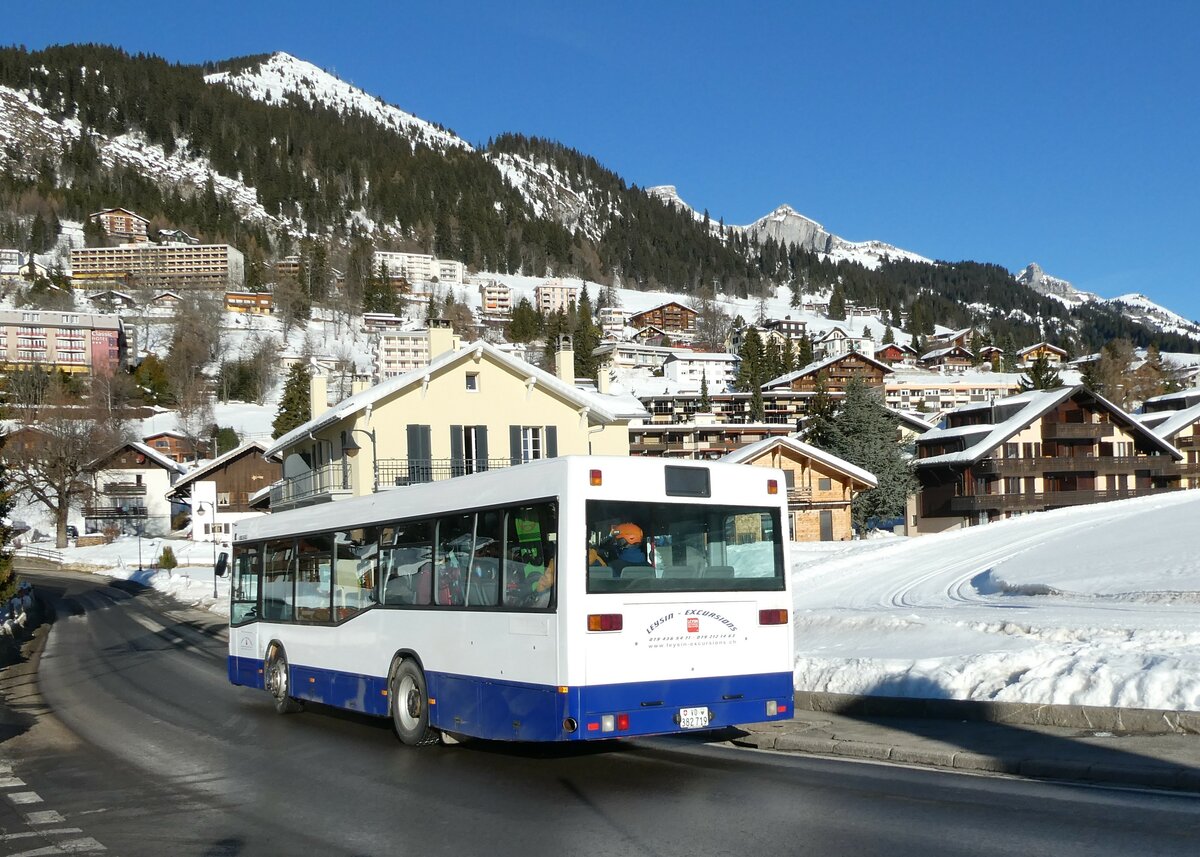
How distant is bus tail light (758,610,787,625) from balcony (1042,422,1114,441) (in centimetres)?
7248

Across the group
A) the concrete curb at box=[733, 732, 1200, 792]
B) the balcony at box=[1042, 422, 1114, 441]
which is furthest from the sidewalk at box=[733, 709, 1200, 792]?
the balcony at box=[1042, 422, 1114, 441]

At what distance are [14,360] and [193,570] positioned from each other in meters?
118

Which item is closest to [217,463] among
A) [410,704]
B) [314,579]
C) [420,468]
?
[420,468]

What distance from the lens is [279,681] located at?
16406 millimetres

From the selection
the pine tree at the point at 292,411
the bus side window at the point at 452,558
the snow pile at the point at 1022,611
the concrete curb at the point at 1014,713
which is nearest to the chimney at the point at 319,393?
the snow pile at the point at 1022,611

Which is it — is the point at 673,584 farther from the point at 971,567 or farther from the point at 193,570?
the point at 193,570

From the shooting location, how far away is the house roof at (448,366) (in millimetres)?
46125

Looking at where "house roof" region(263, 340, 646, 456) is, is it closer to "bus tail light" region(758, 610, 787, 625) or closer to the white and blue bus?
the white and blue bus

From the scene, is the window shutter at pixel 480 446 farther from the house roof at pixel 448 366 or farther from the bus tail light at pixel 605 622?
the bus tail light at pixel 605 622

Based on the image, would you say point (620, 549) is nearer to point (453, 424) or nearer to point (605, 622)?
point (605, 622)

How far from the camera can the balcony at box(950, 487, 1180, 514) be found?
74438 mm

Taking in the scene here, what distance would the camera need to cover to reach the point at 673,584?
34.6ft

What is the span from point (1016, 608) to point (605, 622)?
17838 millimetres

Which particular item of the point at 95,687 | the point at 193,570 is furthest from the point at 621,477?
the point at 193,570
